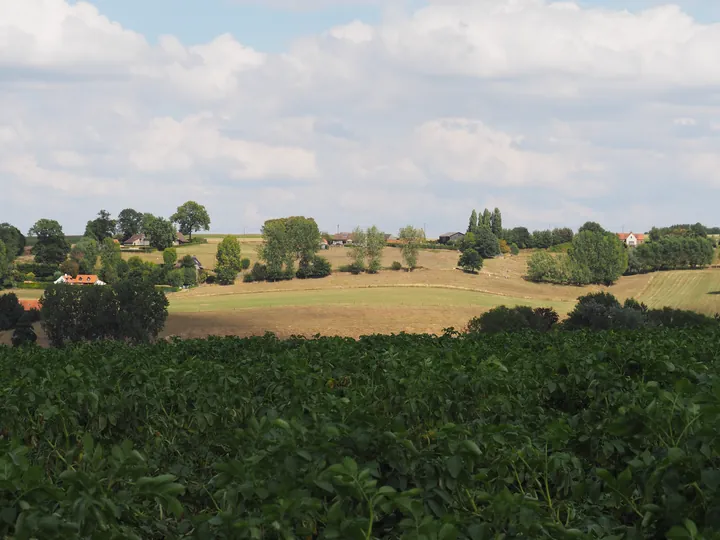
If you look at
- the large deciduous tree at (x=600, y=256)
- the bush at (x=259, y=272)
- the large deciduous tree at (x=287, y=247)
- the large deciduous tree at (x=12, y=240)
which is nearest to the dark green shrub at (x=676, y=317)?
the large deciduous tree at (x=600, y=256)

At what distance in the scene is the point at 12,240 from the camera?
14412cm

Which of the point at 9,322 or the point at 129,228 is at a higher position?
the point at 129,228

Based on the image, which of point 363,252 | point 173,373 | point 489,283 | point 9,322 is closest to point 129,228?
point 363,252

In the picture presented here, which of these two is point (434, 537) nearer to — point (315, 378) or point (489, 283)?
point (315, 378)

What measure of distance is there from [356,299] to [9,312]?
40.2 m

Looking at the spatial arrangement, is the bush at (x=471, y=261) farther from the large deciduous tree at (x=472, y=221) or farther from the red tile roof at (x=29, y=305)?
the red tile roof at (x=29, y=305)

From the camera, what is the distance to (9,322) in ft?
246

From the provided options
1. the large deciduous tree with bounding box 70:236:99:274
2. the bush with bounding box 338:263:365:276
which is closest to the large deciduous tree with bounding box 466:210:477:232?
the bush with bounding box 338:263:365:276

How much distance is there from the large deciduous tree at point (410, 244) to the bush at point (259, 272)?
910 inches

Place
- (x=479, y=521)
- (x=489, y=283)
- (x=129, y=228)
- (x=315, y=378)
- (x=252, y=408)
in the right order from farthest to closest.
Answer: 1. (x=129, y=228)
2. (x=489, y=283)
3. (x=315, y=378)
4. (x=252, y=408)
5. (x=479, y=521)

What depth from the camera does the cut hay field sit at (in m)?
82.9

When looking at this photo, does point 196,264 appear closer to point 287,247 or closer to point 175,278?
point 175,278

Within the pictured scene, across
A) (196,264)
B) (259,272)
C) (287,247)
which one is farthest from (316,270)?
(196,264)

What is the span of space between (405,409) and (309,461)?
3.45m
